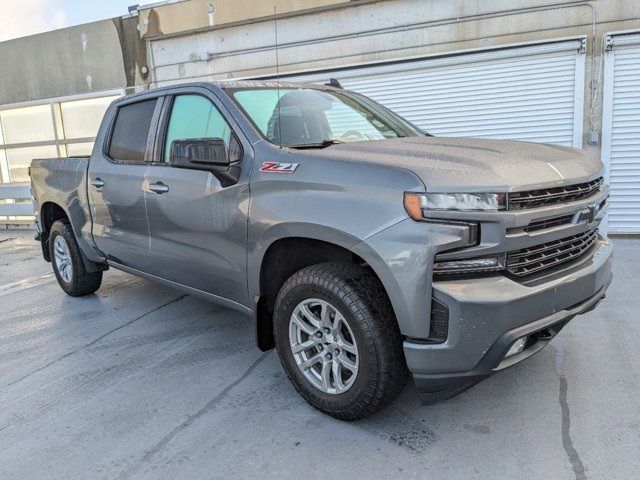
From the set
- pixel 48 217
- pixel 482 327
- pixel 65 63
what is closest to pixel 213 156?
pixel 482 327

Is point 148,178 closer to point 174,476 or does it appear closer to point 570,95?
point 174,476

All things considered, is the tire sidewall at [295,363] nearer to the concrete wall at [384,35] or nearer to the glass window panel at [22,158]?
the concrete wall at [384,35]

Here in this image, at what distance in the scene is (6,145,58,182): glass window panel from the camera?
1176 cm

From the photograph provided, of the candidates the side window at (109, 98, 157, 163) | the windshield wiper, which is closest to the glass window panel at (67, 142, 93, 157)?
the side window at (109, 98, 157, 163)

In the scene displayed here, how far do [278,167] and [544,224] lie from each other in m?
1.45

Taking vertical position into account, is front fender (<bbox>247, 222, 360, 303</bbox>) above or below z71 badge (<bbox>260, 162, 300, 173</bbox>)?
below

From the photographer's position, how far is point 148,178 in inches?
154

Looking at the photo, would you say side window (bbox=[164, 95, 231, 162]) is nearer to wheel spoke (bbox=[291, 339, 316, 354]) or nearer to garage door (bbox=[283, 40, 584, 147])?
wheel spoke (bbox=[291, 339, 316, 354])

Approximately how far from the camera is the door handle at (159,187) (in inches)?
147

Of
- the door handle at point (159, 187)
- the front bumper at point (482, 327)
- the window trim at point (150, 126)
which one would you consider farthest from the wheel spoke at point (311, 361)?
the window trim at point (150, 126)

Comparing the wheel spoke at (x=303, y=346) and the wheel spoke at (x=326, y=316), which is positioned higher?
the wheel spoke at (x=326, y=316)

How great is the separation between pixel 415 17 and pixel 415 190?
6465 mm

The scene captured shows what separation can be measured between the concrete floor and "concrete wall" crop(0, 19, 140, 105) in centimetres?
753

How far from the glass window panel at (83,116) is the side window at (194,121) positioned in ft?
25.3
